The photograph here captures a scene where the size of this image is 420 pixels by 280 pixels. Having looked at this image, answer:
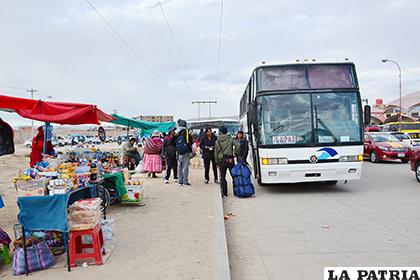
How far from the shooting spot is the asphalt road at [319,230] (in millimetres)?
5121

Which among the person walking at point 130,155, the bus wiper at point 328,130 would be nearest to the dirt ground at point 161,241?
the bus wiper at point 328,130

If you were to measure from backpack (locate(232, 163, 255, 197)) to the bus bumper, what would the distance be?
0.62 meters

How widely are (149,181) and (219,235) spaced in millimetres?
8059

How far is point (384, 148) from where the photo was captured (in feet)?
63.7

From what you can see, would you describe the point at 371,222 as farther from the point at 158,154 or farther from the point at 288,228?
the point at 158,154

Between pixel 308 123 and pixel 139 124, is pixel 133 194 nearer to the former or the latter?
pixel 308 123

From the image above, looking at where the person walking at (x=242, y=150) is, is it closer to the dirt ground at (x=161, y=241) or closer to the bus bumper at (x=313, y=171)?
the bus bumper at (x=313, y=171)

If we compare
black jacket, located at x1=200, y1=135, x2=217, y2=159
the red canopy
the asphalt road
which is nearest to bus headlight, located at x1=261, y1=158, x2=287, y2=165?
the asphalt road

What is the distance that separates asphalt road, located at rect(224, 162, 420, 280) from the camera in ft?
16.8

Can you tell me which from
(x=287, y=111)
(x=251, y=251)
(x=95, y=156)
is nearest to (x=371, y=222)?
(x=251, y=251)

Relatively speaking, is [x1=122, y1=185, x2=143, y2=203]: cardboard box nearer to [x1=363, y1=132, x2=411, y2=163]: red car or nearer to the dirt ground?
the dirt ground

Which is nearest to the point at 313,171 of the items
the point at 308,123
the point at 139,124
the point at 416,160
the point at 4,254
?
the point at 308,123

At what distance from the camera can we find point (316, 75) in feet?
34.9

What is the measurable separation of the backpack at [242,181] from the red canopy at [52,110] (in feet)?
15.0
